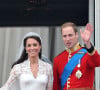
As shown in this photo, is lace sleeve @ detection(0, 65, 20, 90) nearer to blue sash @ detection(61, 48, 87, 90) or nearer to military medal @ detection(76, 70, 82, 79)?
blue sash @ detection(61, 48, 87, 90)

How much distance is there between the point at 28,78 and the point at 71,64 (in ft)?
1.43

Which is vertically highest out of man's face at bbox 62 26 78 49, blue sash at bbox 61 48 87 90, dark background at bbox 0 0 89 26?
dark background at bbox 0 0 89 26

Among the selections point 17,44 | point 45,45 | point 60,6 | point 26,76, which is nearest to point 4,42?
point 17,44

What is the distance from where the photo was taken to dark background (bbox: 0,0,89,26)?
459 centimetres

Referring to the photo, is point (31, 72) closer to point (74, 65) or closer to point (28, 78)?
point (28, 78)

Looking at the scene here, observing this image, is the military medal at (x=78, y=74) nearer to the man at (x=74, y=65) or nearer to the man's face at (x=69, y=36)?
the man at (x=74, y=65)

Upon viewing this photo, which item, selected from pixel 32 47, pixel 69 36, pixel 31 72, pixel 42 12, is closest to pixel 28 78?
pixel 31 72

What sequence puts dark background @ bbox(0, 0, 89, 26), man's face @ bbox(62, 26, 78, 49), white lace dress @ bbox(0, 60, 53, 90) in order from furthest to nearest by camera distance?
dark background @ bbox(0, 0, 89, 26) → white lace dress @ bbox(0, 60, 53, 90) → man's face @ bbox(62, 26, 78, 49)

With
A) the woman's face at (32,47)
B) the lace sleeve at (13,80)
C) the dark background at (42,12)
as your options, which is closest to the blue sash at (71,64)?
the woman's face at (32,47)

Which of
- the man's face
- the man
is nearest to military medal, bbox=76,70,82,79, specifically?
the man

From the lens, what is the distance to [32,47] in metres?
3.44

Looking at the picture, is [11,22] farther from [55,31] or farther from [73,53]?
[73,53]

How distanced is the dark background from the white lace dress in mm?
1172

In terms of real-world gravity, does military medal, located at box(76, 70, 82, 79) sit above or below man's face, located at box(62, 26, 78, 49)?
below
